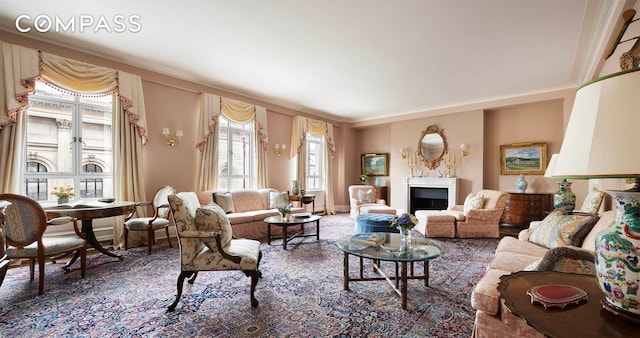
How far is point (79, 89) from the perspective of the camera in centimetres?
392

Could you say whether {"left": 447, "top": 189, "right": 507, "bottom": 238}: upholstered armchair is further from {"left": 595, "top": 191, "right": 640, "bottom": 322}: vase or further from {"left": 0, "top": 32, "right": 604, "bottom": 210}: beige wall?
{"left": 595, "top": 191, "right": 640, "bottom": 322}: vase

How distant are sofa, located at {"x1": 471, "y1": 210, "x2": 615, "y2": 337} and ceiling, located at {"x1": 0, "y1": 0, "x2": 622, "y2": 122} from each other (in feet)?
7.34

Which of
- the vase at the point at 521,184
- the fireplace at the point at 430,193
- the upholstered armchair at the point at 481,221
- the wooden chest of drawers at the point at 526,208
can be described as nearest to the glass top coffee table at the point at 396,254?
the upholstered armchair at the point at 481,221

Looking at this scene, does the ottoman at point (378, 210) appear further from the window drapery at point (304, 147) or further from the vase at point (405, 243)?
the vase at point (405, 243)

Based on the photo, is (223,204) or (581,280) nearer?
(581,280)

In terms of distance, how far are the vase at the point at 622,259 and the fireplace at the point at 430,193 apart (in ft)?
20.2

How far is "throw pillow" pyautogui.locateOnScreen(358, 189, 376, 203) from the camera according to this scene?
6784mm

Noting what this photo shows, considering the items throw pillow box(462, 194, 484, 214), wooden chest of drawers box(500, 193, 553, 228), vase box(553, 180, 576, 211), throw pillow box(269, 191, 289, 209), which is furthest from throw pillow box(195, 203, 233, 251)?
wooden chest of drawers box(500, 193, 553, 228)

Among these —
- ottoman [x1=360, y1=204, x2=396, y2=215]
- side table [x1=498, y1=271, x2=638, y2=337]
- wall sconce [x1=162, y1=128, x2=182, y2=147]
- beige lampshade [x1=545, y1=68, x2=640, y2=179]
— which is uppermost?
wall sconce [x1=162, y1=128, x2=182, y2=147]

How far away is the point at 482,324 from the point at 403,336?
0.54 meters

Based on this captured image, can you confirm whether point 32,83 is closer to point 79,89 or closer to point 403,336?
point 79,89

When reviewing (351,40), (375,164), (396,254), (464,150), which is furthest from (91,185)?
(464,150)

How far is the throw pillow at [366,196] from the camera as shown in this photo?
6.78 metres

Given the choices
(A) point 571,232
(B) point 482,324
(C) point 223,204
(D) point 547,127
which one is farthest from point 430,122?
(B) point 482,324
